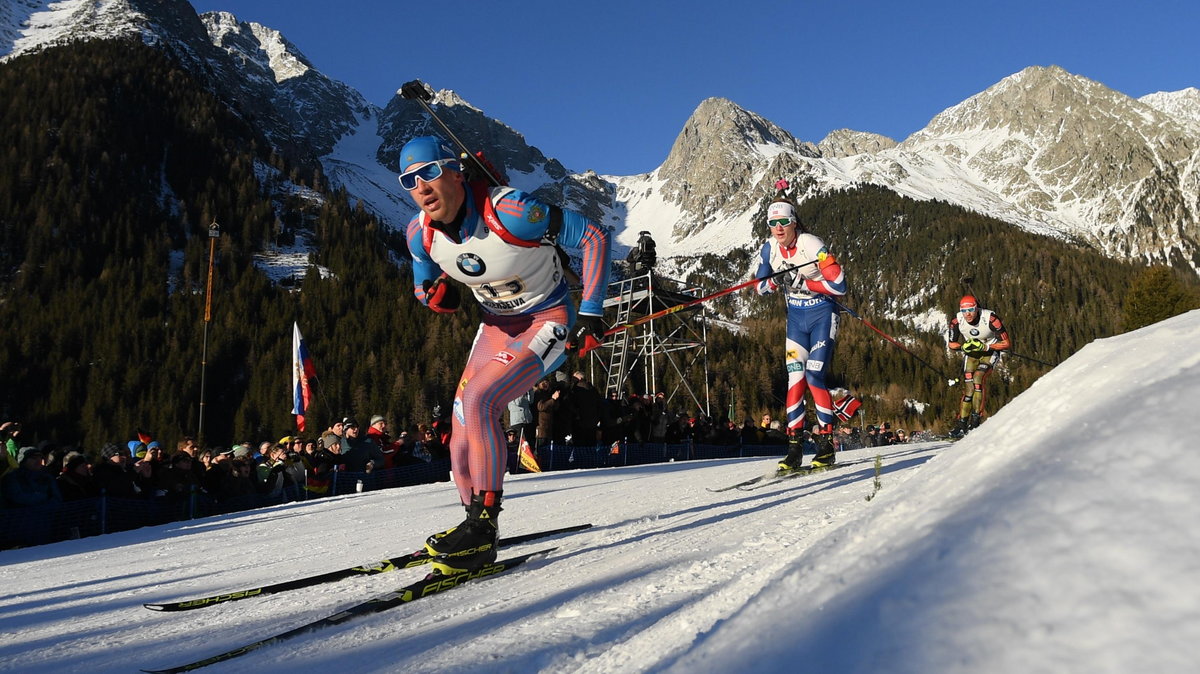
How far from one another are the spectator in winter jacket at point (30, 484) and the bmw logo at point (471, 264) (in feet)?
21.1

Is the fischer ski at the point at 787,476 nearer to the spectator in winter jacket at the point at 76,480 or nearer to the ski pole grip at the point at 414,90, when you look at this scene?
the ski pole grip at the point at 414,90

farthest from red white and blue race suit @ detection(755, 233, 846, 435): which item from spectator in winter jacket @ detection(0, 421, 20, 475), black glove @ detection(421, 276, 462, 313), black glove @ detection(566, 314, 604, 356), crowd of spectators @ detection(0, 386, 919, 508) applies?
spectator in winter jacket @ detection(0, 421, 20, 475)

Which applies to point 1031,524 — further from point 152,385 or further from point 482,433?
point 152,385

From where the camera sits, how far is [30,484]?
26.0 ft

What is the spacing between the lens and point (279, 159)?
370 feet

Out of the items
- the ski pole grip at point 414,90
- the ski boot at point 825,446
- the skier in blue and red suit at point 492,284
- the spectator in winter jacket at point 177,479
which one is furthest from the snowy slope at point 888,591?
the spectator in winter jacket at point 177,479

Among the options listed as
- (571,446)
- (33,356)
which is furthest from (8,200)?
(571,446)

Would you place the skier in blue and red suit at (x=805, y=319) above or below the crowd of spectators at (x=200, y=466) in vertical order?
above

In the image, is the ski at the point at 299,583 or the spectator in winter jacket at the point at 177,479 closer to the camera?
the ski at the point at 299,583

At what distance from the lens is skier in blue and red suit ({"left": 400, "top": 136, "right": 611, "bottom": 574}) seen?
3.99 metres

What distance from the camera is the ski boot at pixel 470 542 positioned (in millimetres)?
3516

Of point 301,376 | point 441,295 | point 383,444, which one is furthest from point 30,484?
point 301,376

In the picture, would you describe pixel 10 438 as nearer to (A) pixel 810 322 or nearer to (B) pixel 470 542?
(B) pixel 470 542

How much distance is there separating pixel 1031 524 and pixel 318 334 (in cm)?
7477
